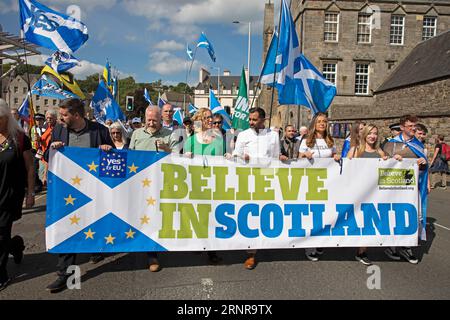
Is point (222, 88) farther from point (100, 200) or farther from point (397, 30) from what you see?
point (100, 200)

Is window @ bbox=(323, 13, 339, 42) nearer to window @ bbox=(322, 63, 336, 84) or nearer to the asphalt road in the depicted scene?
window @ bbox=(322, 63, 336, 84)

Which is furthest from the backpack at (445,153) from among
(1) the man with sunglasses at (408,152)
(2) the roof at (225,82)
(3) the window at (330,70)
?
(2) the roof at (225,82)

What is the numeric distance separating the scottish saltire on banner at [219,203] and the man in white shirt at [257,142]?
0.15 meters

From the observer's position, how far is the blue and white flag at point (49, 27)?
6.01 meters

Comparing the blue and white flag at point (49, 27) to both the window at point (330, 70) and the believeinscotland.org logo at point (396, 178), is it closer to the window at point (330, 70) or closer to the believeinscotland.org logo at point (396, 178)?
the believeinscotland.org logo at point (396, 178)

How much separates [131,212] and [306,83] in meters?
4.27

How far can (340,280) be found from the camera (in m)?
3.90

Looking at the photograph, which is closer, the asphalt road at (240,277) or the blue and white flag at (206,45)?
the asphalt road at (240,277)

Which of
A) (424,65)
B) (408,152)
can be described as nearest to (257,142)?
(408,152)

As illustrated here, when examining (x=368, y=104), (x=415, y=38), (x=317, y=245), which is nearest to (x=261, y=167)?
(x=317, y=245)

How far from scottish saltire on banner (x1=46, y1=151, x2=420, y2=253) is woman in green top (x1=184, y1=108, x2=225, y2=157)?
12.0 inches

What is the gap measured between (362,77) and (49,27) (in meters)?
30.6

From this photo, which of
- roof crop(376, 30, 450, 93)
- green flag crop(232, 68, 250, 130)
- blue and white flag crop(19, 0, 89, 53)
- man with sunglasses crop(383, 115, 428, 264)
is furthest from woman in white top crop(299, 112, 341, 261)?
roof crop(376, 30, 450, 93)
